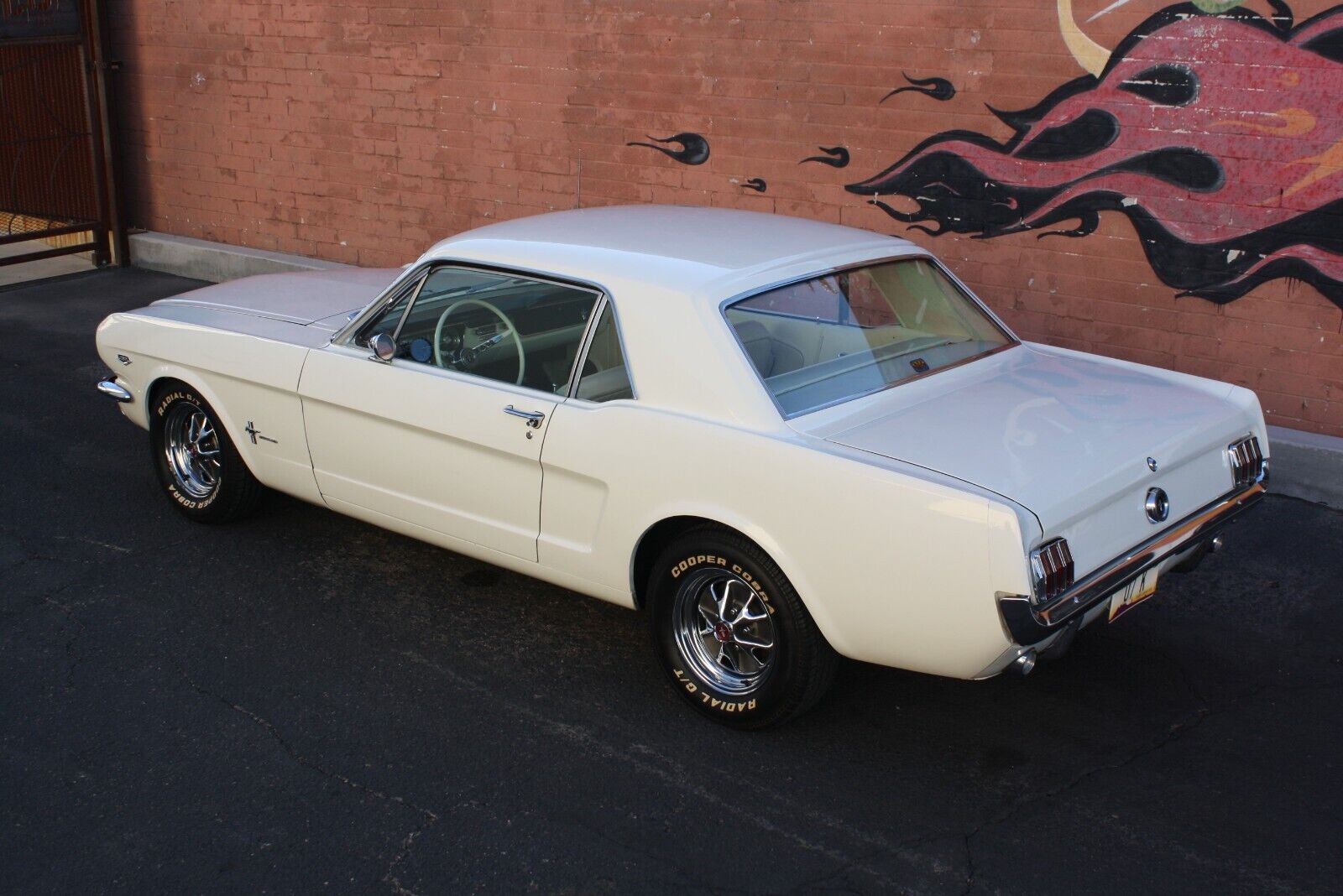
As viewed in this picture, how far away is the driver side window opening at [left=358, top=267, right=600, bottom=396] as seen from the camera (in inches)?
177

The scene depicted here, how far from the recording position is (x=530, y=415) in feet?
14.4

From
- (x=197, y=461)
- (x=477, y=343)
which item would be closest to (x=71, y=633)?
(x=197, y=461)

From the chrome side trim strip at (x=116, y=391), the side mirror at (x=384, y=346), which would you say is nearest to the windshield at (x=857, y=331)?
the side mirror at (x=384, y=346)

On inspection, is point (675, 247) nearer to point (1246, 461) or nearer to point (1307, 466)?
point (1246, 461)

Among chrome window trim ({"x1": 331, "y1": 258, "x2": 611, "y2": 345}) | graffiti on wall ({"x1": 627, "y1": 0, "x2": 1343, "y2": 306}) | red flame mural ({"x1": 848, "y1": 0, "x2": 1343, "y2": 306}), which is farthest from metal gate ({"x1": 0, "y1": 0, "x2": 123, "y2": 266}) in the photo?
red flame mural ({"x1": 848, "y1": 0, "x2": 1343, "y2": 306})

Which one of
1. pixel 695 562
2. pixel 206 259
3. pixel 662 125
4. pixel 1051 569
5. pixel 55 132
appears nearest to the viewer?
pixel 1051 569

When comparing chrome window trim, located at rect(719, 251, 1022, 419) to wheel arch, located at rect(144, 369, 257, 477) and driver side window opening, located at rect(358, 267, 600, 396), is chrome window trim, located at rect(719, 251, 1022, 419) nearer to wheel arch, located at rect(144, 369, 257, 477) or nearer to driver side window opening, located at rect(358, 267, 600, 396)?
driver side window opening, located at rect(358, 267, 600, 396)

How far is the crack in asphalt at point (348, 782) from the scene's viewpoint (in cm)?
350

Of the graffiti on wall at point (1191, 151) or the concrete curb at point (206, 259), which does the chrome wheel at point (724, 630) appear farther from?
the concrete curb at point (206, 259)

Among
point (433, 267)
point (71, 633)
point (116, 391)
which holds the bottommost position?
point (71, 633)

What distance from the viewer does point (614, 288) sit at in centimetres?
434

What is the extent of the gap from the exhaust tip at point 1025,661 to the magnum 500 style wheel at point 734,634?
581 mm

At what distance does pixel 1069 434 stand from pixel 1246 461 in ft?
2.78

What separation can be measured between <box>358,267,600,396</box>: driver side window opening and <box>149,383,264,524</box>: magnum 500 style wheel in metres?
1.07
